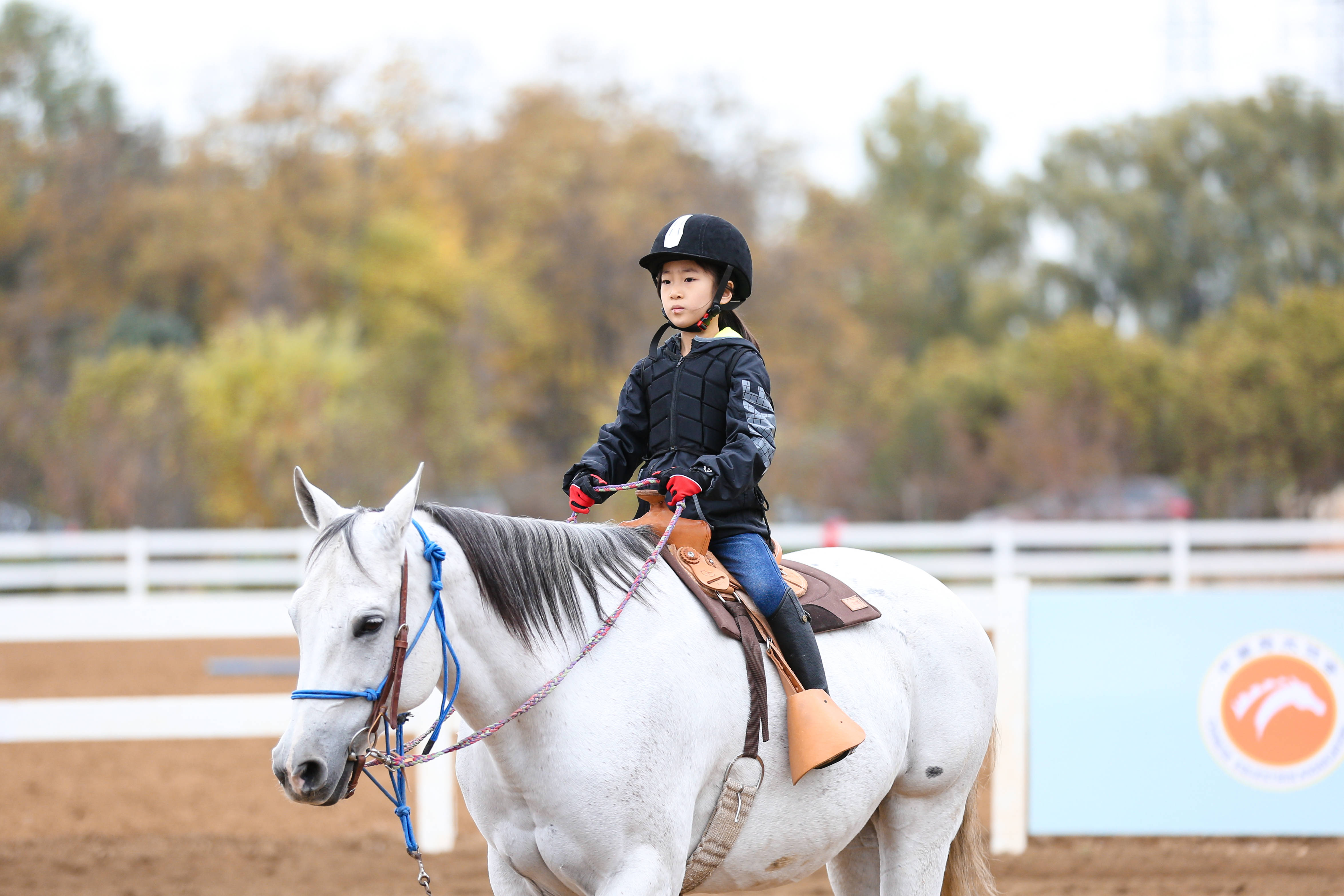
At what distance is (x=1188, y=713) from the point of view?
603 centimetres

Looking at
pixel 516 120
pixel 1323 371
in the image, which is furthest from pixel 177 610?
pixel 516 120

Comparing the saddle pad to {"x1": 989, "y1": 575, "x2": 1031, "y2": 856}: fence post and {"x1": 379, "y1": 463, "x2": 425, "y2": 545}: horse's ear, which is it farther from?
{"x1": 989, "y1": 575, "x2": 1031, "y2": 856}: fence post

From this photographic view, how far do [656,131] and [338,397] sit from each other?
1532 centimetres

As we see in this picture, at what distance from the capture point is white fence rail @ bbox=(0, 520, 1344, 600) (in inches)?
A: 523

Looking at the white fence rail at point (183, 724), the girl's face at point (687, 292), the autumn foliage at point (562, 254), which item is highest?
the autumn foliage at point (562, 254)

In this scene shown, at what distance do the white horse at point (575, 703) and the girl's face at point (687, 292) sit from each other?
612mm

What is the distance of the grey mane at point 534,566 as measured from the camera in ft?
9.52

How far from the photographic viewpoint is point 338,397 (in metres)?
24.8

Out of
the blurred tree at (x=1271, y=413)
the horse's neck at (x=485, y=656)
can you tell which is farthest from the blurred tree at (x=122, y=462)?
the horse's neck at (x=485, y=656)

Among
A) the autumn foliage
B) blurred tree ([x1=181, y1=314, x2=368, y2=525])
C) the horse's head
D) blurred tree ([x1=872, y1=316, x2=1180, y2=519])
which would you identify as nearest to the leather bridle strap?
the horse's head

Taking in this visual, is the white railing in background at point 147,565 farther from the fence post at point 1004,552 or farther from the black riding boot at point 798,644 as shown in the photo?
the black riding boot at point 798,644

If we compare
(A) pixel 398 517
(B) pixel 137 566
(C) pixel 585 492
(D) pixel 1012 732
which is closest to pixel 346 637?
(A) pixel 398 517

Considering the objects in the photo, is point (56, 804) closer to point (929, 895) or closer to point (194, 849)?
point (194, 849)

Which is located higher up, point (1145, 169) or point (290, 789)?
point (1145, 169)
